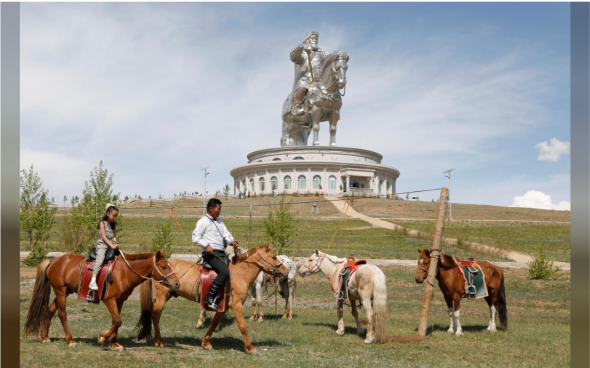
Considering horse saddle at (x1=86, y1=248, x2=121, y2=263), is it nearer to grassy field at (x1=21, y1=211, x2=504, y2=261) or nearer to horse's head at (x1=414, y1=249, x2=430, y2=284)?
horse's head at (x1=414, y1=249, x2=430, y2=284)

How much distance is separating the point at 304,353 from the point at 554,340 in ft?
19.9

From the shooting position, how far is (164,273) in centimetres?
975

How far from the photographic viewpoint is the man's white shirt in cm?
987

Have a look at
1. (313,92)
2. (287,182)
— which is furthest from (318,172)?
(313,92)

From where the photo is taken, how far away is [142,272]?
9.80 m

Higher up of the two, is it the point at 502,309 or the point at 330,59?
the point at 330,59

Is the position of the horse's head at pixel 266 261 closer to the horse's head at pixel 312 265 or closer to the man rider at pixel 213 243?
the man rider at pixel 213 243

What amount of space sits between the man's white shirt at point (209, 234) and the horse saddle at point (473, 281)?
607 centimetres

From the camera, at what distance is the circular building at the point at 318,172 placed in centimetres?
7556

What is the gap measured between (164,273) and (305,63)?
7045cm

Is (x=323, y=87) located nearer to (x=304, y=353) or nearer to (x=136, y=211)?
(x=136, y=211)

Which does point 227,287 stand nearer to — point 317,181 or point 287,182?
point 317,181

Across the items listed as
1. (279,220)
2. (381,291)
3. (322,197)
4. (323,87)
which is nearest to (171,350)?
(381,291)
